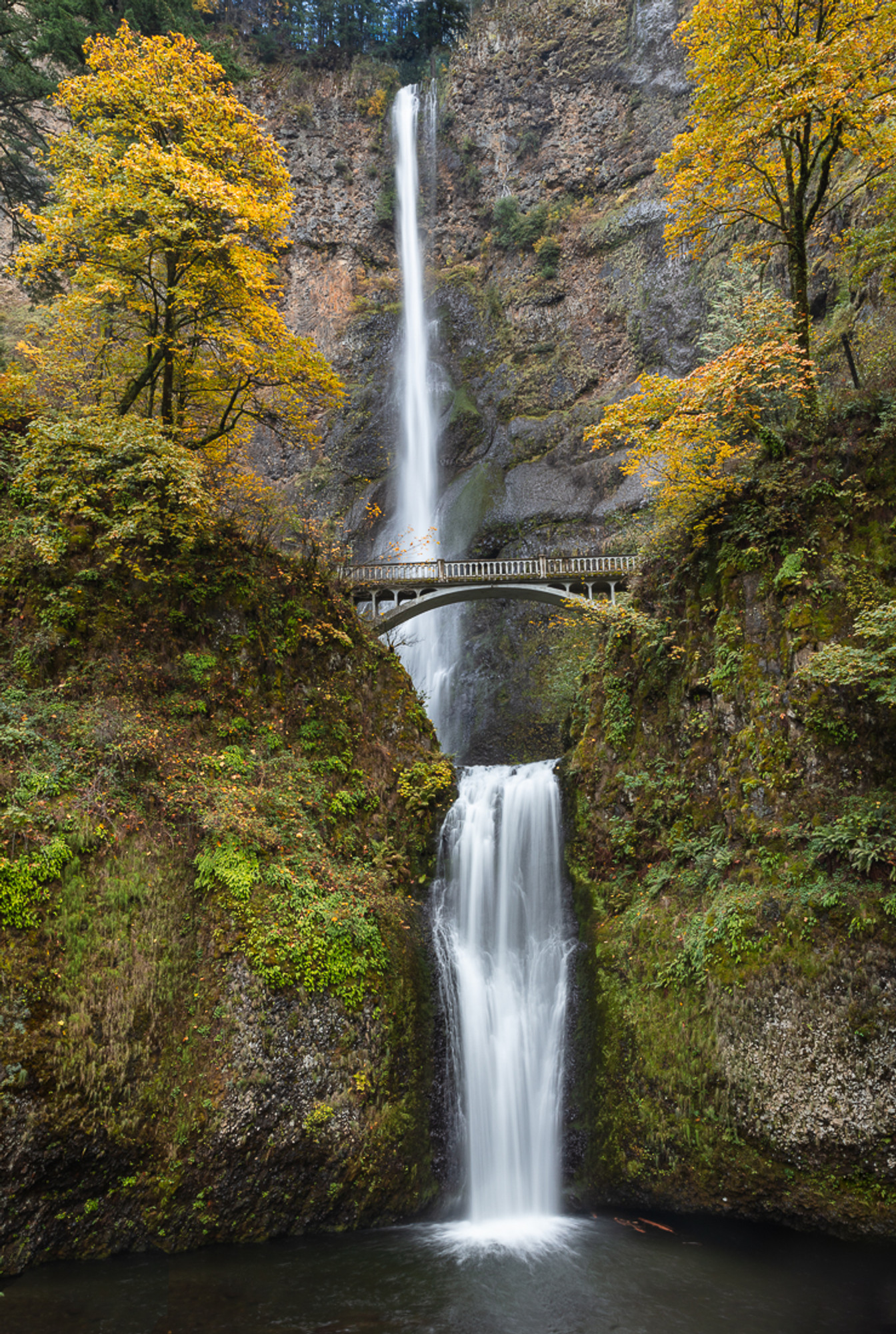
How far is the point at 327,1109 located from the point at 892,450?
10452 millimetres

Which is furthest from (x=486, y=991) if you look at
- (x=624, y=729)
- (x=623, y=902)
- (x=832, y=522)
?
(x=832, y=522)

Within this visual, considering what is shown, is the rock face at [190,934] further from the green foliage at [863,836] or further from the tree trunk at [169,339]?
the green foliage at [863,836]

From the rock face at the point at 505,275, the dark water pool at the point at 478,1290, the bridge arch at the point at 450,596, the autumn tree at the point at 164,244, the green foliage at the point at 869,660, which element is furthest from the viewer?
the rock face at the point at 505,275

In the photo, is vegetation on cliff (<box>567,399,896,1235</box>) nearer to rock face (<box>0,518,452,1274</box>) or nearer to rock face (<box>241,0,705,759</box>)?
rock face (<box>0,518,452,1274</box>)

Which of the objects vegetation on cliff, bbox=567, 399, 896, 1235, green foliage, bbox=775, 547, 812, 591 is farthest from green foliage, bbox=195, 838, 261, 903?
green foliage, bbox=775, 547, 812, 591

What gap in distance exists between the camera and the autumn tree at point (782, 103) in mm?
9805

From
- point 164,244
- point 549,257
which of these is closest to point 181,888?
point 164,244

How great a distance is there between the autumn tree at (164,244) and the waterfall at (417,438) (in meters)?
9.52

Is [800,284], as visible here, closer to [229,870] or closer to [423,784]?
[423,784]

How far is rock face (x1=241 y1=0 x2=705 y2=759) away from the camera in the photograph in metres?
28.0

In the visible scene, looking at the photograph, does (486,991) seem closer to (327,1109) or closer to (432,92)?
(327,1109)

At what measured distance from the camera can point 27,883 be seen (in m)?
7.43

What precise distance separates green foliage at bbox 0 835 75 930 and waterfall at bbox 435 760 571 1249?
544cm

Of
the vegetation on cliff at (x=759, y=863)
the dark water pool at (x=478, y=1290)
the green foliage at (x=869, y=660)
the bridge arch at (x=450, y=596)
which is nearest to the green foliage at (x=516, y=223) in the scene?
the bridge arch at (x=450, y=596)
